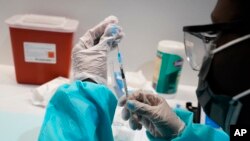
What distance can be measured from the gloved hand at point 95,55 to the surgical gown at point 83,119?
0.37 ft

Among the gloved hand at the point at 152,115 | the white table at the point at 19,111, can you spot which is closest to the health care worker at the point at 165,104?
the gloved hand at the point at 152,115

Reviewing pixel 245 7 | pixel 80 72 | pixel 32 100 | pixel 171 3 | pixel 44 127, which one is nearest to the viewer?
pixel 245 7

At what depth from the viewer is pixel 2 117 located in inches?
38.7

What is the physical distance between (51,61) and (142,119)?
21.3 inches

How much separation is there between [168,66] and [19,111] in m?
0.60

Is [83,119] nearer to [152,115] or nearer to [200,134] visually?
[152,115]

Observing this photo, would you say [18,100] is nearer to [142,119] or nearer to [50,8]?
[50,8]

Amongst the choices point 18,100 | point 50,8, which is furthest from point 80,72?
point 50,8

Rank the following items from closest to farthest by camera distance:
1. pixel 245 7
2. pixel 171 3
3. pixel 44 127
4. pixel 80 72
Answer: pixel 245 7
pixel 44 127
pixel 80 72
pixel 171 3

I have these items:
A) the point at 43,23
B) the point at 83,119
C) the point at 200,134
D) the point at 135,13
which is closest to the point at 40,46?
the point at 43,23

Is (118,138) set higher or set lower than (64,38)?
lower

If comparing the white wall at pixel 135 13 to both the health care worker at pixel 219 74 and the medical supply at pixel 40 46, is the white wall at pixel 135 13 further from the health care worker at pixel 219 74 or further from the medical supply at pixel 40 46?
the health care worker at pixel 219 74

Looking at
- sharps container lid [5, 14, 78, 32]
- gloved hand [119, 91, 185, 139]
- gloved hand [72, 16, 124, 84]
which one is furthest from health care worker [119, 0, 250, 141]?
sharps container lid [5, 14, 78, 32]

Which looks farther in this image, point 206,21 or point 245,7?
point 206,21
